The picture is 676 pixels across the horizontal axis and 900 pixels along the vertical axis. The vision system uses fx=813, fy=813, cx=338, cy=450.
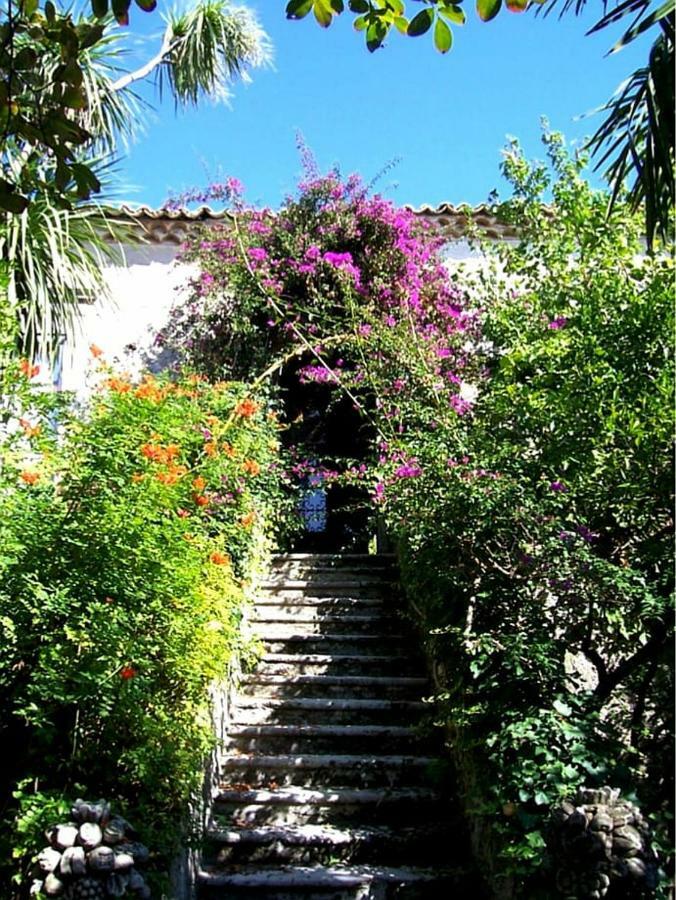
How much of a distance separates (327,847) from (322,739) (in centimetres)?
85

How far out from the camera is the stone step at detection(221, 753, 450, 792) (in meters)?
4.50

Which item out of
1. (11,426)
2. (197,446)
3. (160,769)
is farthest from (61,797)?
(11,426)

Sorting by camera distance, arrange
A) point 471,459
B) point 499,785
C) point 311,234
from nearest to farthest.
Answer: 1. point 499,785
2. point 471,459
3. point 311,234

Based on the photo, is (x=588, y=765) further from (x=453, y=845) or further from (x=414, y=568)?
(x=414, y=568)

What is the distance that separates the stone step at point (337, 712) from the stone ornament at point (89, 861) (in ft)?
7.00

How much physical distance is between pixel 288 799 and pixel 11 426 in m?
3.63

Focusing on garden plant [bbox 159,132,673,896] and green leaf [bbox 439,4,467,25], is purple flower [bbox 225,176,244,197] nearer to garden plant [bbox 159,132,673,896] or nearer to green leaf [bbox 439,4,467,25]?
garden plant [bbox 159,132,673,896]

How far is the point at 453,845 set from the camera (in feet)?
13.3

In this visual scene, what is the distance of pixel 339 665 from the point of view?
5523 millimetres

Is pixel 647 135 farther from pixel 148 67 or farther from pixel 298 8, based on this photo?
pixel 148 67

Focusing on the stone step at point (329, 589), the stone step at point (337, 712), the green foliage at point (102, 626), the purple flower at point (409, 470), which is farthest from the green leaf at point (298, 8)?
the stone step at point (329, 589)

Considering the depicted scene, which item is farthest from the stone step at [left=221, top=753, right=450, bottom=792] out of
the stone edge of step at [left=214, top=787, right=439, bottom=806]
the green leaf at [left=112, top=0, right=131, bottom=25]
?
the green leaf at [left=112, top=0, right=131, bottom=25]

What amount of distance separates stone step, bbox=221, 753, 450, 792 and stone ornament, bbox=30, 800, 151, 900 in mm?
1705

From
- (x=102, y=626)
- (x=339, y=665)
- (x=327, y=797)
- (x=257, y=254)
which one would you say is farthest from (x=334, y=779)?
(x=257, y=254)
